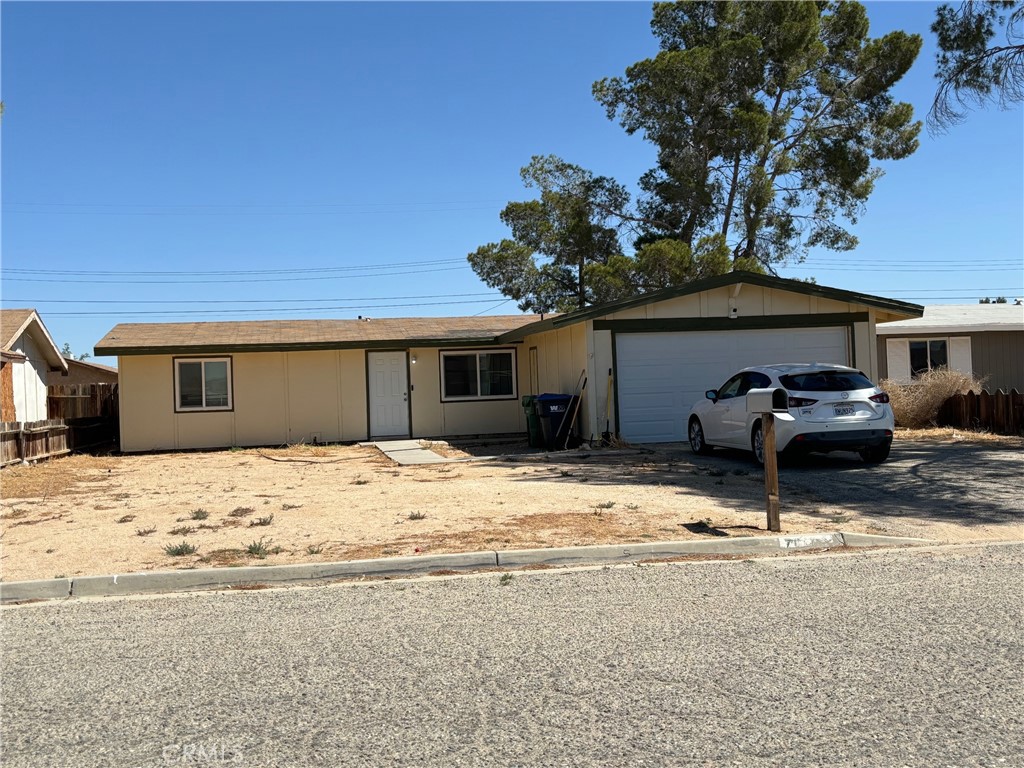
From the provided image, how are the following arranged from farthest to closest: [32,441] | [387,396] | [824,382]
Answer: [387,396] < [32,441] < [824,382]

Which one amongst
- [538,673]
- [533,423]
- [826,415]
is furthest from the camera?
[533,423]

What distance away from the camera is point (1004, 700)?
4.30 m

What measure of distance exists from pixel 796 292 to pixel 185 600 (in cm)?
1451

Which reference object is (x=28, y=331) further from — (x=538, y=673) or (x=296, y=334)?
(x=538, y=673)

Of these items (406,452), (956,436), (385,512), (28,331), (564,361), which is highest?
(28,331)

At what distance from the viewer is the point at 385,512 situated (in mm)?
10047

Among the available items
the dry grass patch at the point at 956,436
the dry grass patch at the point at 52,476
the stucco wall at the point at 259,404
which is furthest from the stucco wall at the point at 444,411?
the dry grass patch at the point at 956,436

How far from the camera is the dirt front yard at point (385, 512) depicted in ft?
26.6

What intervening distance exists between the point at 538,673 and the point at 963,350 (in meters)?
23.7

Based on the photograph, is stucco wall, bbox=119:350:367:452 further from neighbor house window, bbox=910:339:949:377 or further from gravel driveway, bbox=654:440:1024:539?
neighbor house window, bbox=910:339:949:377

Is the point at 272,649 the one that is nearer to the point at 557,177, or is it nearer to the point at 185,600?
the point at 185,600

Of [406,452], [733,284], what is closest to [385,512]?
[406,452]

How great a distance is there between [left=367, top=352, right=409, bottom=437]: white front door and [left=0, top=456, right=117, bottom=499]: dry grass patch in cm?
599

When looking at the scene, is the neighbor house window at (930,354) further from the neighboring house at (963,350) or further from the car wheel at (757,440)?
the car wheel at (757,440)
